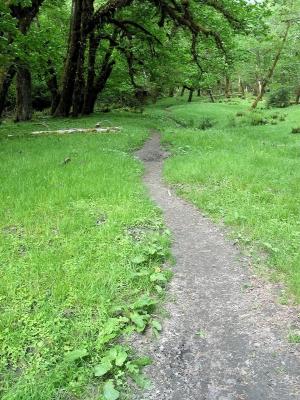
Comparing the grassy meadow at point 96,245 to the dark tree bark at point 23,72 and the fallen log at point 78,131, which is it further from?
the dark tree bark at point 23,72

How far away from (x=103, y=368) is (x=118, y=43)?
24718 millimetres

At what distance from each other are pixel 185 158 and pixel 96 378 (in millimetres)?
10635

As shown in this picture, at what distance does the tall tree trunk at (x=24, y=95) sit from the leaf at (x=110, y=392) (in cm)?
2485

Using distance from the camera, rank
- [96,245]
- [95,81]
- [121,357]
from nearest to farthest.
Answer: [121,357] < [96,245] < [95,81]

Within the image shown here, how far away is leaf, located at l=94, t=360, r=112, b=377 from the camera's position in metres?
4.10

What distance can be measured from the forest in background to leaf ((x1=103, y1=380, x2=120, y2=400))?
14.5 meters

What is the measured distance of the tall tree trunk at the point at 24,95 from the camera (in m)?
26.1

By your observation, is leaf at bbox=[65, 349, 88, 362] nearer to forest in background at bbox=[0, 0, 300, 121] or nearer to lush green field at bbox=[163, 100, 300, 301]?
lush green field at bbox=[163, 100, 300, 301]

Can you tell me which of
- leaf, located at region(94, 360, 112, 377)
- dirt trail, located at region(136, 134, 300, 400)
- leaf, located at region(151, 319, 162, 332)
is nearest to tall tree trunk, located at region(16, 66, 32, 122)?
dirt trail, located at region(136, 134, 300, 400)

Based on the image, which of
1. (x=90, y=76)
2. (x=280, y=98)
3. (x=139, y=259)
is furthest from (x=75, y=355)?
(x=280, y=98)

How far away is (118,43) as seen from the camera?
26031 millimetres

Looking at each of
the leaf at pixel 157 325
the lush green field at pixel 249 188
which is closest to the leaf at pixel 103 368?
the leaf at pixel 157 325

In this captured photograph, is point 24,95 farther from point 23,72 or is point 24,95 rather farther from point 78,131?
point 78,131

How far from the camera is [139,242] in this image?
7129mm
